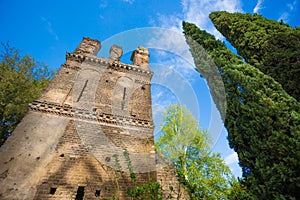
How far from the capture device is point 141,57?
39.9 feet

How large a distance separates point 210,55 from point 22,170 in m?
8.13

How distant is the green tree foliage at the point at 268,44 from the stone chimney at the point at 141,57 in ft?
17.4

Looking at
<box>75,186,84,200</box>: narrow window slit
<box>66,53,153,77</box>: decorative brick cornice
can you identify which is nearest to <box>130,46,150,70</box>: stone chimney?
<box>66,53,153,77</box>: decorative brick cornice

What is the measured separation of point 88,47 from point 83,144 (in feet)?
24.5

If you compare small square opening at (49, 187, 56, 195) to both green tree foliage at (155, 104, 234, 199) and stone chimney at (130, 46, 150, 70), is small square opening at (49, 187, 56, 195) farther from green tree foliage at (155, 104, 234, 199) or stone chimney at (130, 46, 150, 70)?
stone chimney at (130, 46, 150, 70)

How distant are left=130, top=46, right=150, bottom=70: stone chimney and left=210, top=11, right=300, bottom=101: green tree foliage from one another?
17.4 ft

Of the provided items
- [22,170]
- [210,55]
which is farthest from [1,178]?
[210,55]

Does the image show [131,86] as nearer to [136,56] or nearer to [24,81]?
[136,56]

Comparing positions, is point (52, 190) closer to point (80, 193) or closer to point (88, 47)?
point (80, 193)

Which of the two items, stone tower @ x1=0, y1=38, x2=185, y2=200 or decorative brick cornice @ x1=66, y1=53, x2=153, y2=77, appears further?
decorative brick cornice @ x1=66, y1=53, x2=153, y2=77

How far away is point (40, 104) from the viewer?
674 centimetres

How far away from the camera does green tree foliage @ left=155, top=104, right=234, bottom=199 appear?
8602mm

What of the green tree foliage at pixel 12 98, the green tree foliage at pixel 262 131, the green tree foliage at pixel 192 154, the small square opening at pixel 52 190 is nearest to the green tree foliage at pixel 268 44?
the green tree foliage at pixel 262 131

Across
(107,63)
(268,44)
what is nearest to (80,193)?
(107,63)
